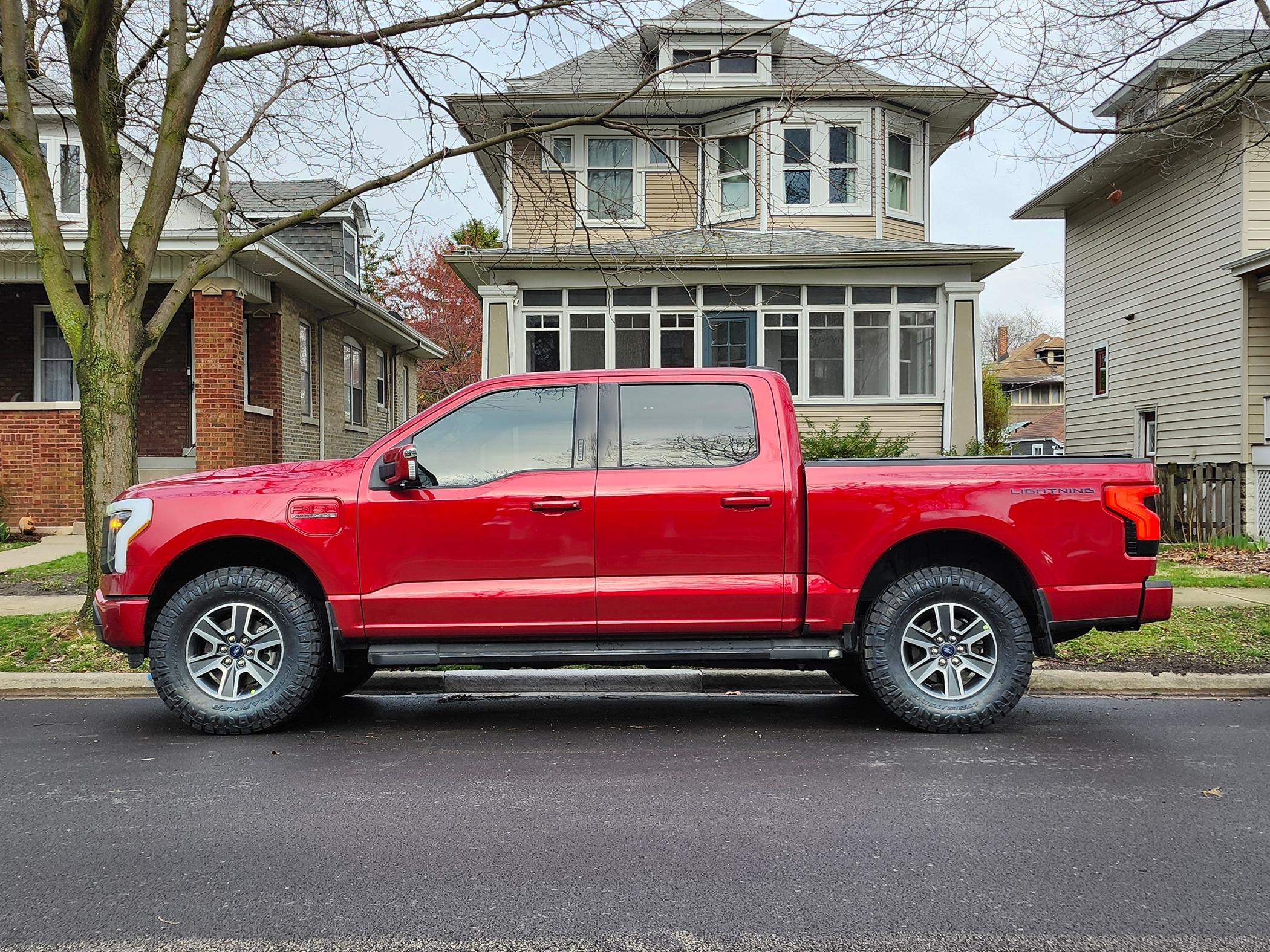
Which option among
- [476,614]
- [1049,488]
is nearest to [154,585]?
[476,614]

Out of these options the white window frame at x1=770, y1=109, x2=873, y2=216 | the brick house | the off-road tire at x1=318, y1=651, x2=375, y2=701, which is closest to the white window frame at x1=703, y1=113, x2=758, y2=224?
the white window frame at x1=770, y1=109, x2=873, y2=216

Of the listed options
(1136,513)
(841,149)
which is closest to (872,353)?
(841,149)

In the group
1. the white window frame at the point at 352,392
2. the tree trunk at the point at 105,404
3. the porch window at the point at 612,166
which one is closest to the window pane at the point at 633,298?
the porch window at the point at 612,166

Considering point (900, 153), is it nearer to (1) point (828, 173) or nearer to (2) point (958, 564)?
(1) point (828, 173)

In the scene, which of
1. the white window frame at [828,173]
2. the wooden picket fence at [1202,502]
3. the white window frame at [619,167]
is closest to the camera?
the wooden picket fence at [1202,502]

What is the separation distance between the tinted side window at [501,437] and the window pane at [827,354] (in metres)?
12.4

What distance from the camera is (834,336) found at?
17.9m

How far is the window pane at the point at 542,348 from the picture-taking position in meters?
18.0

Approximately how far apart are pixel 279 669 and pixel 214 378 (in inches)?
438

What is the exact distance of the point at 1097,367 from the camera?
22688 mm

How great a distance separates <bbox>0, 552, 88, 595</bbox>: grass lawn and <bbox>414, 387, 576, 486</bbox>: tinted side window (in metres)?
6.19

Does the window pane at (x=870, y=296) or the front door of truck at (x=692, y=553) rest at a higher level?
the window pane at (x=870, y=296)

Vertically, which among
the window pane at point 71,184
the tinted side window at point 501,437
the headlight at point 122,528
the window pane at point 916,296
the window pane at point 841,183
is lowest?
the headlight at point 122,528

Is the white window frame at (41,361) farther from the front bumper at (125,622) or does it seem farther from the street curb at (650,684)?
the front bumper at (125,622)
